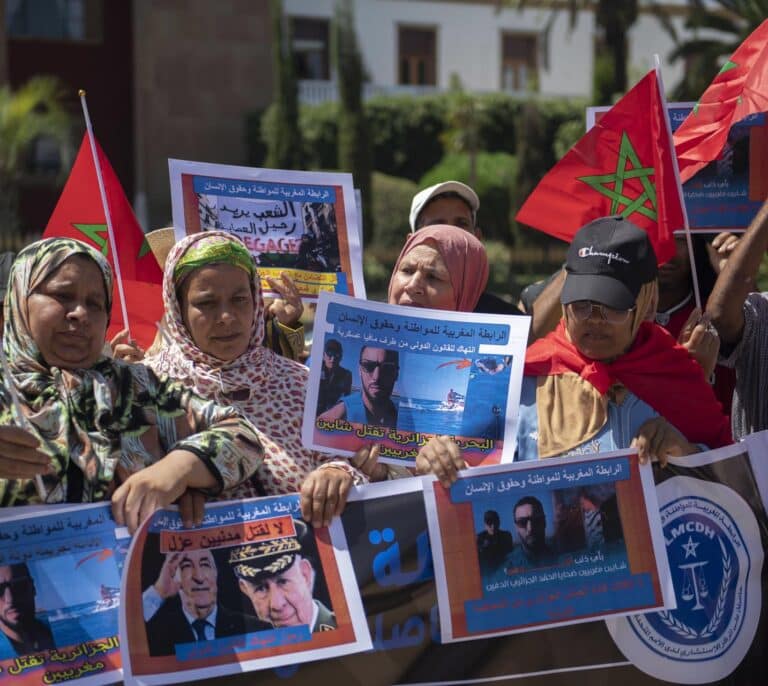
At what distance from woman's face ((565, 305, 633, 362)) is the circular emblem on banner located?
379 mm

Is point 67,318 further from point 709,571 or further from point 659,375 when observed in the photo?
point 709,571

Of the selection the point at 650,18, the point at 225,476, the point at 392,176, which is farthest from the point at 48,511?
the point at 650,18

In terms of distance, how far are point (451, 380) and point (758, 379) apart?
121 cm

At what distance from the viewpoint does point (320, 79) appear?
3547cm

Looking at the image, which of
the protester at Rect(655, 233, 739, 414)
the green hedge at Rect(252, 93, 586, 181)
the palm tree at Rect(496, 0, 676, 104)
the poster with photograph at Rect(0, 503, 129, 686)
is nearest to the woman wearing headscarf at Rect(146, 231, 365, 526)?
the poster with photograph at Rect(0, 503, 129, 686)

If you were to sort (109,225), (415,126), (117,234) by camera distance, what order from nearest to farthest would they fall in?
(109,225) → (117,234) → (415,126)

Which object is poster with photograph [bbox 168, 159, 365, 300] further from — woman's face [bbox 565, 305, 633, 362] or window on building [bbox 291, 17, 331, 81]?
window on building [bbox 291, 17, 331, 81]

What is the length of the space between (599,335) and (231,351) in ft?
3.23

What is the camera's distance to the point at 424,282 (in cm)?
369

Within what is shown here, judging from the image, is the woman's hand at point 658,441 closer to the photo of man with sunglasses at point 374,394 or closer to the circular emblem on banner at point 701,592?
the circular emblem on banner at point 701,592

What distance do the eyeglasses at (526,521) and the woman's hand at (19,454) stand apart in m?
1.18

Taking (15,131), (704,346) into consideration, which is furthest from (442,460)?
(15,131)

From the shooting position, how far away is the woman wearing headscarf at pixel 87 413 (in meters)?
2.72

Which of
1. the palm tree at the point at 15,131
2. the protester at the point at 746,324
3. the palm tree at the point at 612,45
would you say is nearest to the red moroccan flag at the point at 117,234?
the protester at the point at 746,324
